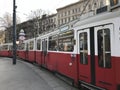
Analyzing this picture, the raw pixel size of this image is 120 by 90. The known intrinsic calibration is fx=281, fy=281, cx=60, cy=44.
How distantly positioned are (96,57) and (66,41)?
3.83 meters

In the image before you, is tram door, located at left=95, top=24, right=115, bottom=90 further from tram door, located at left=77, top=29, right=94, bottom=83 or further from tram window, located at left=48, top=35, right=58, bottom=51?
tram window, located at left=48, top=35, right=58, bottom=51

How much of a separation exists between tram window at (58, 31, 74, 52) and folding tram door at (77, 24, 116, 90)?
1084mm

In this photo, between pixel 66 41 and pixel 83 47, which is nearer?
pixel 83 47

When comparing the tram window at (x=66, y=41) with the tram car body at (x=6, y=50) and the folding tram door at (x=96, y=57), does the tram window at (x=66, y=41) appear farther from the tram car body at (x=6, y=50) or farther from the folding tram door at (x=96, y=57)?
the tram car body at (x=6, y=50)

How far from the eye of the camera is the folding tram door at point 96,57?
859 centimetres

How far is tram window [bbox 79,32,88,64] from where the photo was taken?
10156 millimetres

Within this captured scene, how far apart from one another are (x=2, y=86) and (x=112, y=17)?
22.3 ft

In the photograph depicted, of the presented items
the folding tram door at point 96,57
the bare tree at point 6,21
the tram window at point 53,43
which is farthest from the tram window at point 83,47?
the bare tree at point 6,21

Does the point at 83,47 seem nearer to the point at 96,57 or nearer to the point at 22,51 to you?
the point at 96,57

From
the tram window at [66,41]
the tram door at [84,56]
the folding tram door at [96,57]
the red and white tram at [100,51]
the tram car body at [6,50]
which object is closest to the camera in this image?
the red and white tram at [100,51]

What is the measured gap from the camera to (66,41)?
12.9 metres

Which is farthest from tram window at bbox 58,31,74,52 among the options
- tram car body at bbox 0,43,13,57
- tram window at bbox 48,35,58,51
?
tram car body at bbox 0,43,13,57

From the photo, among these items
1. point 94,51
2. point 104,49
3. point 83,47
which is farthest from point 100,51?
point 83,47

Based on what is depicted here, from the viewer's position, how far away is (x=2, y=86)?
1305 centimetres
